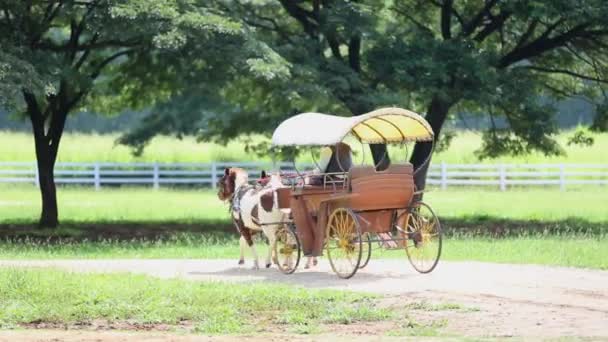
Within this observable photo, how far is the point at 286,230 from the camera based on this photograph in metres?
19.0

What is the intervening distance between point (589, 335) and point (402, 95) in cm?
1546

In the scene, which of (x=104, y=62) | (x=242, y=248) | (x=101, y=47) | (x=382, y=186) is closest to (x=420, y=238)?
(x=382, y=186)

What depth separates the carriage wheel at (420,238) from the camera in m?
18.5

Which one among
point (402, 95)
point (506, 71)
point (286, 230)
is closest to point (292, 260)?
point (286, 230)

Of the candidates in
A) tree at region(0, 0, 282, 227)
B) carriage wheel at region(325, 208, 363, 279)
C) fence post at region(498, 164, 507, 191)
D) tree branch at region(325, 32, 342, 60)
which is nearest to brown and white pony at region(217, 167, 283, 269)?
carriage wheel at region(325, 208, 363, 279)

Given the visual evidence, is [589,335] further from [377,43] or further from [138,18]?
[377,43]

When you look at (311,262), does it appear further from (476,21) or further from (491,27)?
(491,27)

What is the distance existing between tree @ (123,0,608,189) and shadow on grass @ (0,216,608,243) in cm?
176

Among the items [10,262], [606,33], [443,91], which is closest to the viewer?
[10,262]

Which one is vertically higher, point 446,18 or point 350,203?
point 446,18

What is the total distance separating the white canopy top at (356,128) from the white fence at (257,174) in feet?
93.0

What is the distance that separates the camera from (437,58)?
27562 mm

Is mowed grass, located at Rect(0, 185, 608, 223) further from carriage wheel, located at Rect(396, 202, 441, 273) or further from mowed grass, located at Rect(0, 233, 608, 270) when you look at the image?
carriage wheel, located at Rect(396, 202, 441, 273)

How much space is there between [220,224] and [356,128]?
12969 mm
